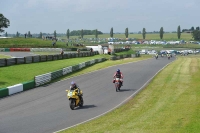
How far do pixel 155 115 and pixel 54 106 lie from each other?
7087mm

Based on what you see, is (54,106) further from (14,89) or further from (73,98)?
(14,89)

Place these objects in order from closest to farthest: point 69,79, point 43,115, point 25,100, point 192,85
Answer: point 43,115, point 25,100, point 192,85, point 69,79

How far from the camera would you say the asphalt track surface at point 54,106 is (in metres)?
17.0

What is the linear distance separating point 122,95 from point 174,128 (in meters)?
11.8

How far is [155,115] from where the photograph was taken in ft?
59.3

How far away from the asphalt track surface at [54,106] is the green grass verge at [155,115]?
1148 millimetres

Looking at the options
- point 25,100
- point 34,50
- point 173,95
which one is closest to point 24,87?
point 25,100

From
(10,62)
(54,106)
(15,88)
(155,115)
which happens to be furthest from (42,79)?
(155,115)

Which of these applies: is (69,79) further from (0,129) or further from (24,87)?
(0,129)

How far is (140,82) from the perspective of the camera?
34.2 metres

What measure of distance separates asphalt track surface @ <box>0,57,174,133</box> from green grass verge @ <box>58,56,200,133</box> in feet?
3.77

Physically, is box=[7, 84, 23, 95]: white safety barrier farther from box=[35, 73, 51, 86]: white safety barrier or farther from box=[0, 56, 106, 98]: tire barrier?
box=[35, 73, 51, 86]: white safety barrier

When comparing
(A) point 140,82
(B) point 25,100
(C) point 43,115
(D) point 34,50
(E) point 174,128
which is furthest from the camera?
(D) point 34,50

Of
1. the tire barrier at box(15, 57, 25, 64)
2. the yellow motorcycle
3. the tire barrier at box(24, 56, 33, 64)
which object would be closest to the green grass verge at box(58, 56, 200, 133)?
the yellow motorcycle
